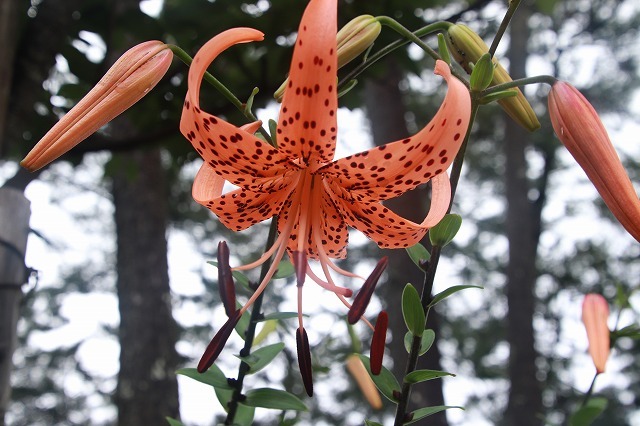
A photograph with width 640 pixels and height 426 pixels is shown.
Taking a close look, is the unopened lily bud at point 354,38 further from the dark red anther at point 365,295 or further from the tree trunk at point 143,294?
the tree trunk at point 143,294

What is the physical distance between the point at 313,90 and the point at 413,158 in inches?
5.8

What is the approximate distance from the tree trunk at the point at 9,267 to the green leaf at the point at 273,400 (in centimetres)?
54

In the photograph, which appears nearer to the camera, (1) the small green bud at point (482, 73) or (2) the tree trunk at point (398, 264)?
(1) the small green bud at point (482, 73)

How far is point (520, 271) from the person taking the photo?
451 cm

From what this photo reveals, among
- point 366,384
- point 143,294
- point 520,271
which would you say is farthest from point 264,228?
point 366,384

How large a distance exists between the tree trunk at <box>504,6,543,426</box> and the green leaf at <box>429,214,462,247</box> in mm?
3215

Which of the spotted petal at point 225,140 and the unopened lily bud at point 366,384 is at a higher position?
the spotted petal at point 225,140

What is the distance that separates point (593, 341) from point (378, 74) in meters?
1.08

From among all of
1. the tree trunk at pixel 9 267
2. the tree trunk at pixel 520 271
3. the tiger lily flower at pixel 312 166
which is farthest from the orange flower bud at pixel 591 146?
the tree trunk at pixel 520 271

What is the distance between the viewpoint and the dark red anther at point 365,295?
26.5 inches

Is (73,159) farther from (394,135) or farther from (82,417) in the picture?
(82,417)

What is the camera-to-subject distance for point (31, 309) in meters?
6.70

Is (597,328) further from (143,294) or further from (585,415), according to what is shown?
(143,294)

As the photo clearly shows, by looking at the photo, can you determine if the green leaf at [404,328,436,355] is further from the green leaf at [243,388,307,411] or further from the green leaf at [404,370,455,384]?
the green leaf at [243,388,307,411]
